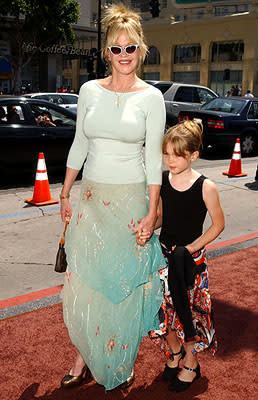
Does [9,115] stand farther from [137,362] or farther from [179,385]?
[179,385]

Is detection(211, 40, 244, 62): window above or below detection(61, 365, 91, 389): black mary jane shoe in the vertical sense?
above

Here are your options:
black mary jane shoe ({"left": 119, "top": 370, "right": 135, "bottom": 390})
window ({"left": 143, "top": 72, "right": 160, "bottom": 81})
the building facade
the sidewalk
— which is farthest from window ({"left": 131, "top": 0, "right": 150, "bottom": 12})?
black mary jane shoe ({"left": 119, "top": 370, "right": 135, "bottom": 390})

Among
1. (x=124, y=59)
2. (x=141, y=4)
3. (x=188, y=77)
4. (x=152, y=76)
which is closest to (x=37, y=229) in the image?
(x=124, y=59)

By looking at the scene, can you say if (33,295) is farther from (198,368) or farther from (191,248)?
(191,248)

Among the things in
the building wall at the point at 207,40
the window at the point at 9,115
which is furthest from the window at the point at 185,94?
the building wall at the point at 207,40

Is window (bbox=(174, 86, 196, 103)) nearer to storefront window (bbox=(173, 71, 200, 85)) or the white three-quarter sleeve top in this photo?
the white three-quarter sleeve top

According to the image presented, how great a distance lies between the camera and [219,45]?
153ft

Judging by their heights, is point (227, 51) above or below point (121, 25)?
above

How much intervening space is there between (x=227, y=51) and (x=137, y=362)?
47.0m

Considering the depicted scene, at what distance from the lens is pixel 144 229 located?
101 inches

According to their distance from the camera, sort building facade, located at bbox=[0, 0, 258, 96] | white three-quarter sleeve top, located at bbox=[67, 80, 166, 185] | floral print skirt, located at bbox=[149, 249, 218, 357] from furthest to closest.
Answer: building facade, located at bbox=[0, 0, 258, 96]
floral print skirt, located at bbox=[149, 249, 218, 357]
white three-quarter sleeve top, located at bbox=[67, 80, 166, 185]

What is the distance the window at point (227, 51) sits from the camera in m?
45.5

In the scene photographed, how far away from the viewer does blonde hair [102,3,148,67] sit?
2510mm

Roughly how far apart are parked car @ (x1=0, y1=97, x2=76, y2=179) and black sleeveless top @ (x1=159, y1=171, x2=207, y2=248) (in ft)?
20.9
